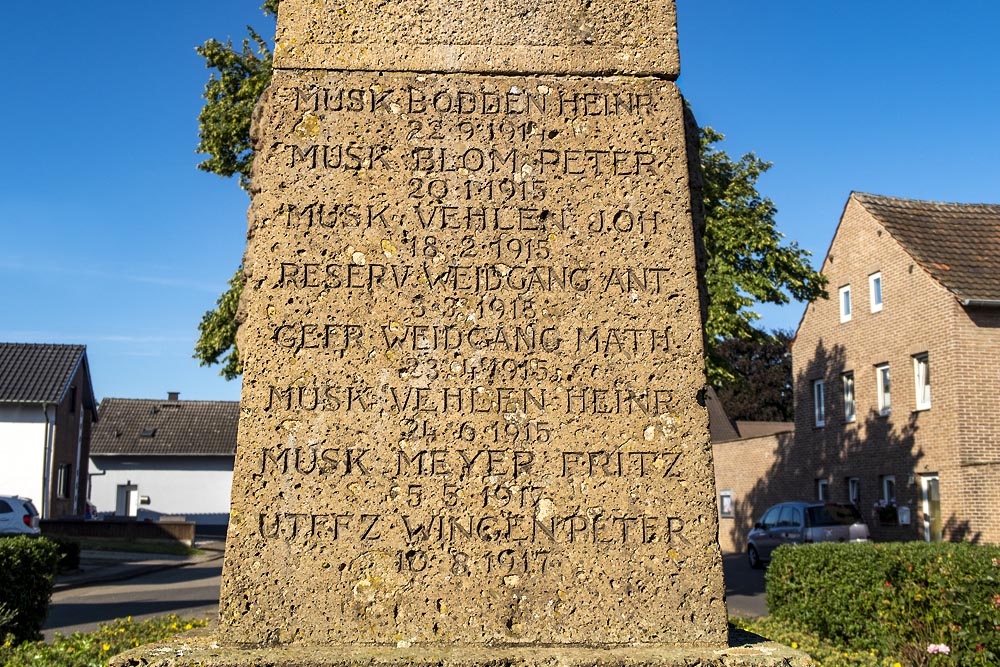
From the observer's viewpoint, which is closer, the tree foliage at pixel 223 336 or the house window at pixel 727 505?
the tree foliage at pixel 223 336

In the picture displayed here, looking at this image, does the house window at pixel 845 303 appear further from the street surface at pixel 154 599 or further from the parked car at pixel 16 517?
the parked car at pixel 16 517

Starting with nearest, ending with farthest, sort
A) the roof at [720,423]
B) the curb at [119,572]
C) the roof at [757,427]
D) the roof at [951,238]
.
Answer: the curb at [119,572] → the roof at [951,238] → the roof at [720,423] → the roof at [757,427]

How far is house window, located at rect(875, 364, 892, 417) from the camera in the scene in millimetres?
27316

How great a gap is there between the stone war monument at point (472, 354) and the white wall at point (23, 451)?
3758 cm

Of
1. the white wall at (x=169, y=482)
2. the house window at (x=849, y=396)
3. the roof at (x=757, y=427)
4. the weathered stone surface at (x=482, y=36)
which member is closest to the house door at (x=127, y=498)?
the white wall at (x=169, y=482)

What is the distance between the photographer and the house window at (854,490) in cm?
2804

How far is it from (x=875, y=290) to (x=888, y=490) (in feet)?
18.3

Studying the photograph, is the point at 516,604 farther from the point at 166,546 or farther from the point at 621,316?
the point at 166,546

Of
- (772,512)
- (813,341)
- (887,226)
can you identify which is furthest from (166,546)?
(887,226)

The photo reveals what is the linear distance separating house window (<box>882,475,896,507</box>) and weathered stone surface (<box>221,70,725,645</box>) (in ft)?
80.0

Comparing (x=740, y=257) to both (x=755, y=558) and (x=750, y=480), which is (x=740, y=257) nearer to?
(x=755, y=558)

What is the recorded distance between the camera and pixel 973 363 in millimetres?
23875

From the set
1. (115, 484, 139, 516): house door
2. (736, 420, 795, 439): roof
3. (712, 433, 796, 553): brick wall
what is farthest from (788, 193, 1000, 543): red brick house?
(115, 484, 139, 516): house door

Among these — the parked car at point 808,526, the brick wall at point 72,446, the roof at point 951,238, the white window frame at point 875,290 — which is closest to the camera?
the parked car at point 808,526
